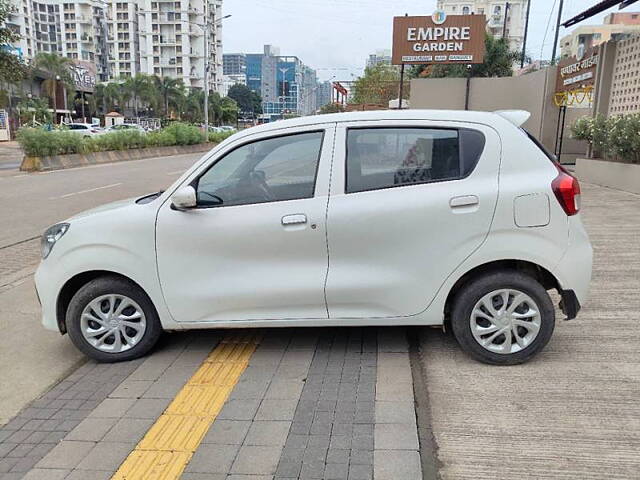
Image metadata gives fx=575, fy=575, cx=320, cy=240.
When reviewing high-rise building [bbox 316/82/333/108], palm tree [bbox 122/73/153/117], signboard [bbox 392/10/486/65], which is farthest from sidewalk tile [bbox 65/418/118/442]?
high-rise building [bbox 316/82/333/108]

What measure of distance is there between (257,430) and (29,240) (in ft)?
22.9

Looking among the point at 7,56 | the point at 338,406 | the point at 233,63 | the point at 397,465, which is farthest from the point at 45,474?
the point at 233,63

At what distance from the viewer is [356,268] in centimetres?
397

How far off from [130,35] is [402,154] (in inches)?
5934

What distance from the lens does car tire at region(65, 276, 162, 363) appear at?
4.14 meters

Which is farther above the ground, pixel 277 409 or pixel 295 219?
pixel 295 219

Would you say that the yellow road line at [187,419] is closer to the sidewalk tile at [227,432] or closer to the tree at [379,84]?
the sidewalk tile at [227,432]

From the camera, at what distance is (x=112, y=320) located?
419cm

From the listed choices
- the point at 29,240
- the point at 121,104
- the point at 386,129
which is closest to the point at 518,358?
the point at 386,129

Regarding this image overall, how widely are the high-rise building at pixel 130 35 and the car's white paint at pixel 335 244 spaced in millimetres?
122733

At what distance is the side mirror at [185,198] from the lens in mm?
3945

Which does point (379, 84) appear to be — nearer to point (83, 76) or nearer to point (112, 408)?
point (83, 76)

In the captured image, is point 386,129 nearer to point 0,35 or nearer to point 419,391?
point 419,391

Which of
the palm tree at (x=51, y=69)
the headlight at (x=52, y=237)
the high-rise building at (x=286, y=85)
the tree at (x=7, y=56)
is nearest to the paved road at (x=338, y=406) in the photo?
the headlight at (x=52, y=237)
